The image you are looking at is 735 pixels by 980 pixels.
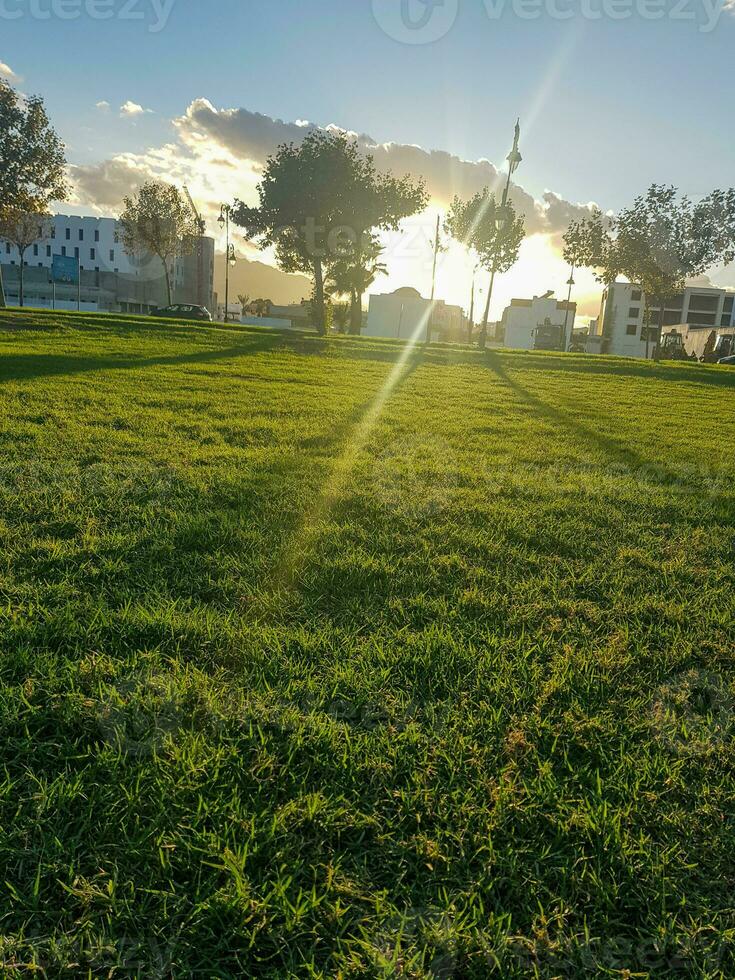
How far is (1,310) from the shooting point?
76.0 ft

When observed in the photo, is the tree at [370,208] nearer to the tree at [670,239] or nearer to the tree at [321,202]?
the tree at [321,202]

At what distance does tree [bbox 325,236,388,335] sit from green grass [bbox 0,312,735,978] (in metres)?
39.3

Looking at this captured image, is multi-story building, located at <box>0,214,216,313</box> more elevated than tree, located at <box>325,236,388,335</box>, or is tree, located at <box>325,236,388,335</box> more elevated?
multi-story building, located at <box>0,214,216,313</box>

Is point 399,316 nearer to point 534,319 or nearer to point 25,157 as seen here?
point 534,319

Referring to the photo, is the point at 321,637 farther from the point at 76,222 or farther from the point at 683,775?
the point at 76,222

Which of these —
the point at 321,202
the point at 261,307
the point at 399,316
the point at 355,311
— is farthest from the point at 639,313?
the point at 321,202

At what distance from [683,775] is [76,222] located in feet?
436

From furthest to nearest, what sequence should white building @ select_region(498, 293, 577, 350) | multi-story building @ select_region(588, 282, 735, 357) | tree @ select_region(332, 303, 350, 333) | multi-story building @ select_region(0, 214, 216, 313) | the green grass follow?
multi-story building @ select_region(0, 214, 216, 313)
white building @ select_region(498, 293, 577, 350)
multi-story building @ select_region(588, 282, 735, 357)
tree @ select_region(332, 303, 350, 333)
the green grass

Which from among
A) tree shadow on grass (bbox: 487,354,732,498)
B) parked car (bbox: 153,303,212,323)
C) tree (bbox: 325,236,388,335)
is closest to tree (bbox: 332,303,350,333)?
tree (bbox: 325,236,388,335)

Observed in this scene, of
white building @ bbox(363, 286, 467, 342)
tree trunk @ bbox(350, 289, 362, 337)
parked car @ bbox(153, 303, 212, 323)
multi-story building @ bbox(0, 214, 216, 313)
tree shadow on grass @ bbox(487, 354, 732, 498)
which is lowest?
tree shadow on grass @ bbox(487, 354, 732, 498)

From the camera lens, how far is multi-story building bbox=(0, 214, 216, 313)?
309 feet

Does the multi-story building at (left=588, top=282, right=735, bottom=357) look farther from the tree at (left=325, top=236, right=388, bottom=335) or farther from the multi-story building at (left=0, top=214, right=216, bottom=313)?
the multi-story building at (left=0, top=214, right=216, bottom=313)

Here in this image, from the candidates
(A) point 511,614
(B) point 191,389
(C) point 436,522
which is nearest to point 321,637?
(A) point 511,614

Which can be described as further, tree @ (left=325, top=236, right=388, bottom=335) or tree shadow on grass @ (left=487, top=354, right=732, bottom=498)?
tree @ (left=325, top=236, right=388, bottom=335)
